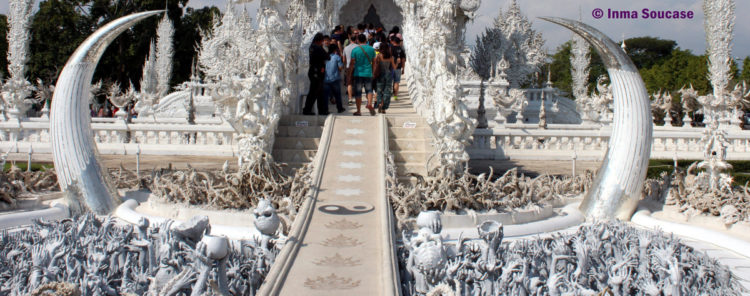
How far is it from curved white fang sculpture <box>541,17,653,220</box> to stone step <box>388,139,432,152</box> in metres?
2.50

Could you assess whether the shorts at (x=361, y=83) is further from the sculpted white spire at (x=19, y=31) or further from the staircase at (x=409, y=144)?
the sculpted white spire at (x=19, y=31)

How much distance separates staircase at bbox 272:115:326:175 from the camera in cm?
930

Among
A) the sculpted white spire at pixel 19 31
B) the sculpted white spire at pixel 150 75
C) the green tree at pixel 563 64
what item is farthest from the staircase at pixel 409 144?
the green tree at pixel 563 64

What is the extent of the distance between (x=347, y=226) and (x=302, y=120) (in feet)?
13.6

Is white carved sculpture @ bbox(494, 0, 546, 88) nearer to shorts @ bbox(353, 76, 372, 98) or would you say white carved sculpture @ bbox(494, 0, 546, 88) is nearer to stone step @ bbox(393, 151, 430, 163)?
shorts @ bbox(353, 76, 372, 98)

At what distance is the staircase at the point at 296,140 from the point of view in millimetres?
9297

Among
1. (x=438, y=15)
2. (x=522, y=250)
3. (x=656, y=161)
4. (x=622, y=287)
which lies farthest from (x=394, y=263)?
(x=656, y=161)

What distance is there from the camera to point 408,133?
9.79m

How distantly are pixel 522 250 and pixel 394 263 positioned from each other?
1.29m

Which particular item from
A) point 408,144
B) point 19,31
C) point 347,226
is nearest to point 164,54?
point 19,31

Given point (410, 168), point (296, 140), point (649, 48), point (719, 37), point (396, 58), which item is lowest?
point (410, 168)

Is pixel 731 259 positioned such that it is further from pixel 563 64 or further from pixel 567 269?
pixel 563 64

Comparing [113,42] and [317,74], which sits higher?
[113,42]

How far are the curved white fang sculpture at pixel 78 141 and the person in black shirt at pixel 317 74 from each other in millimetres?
3095
